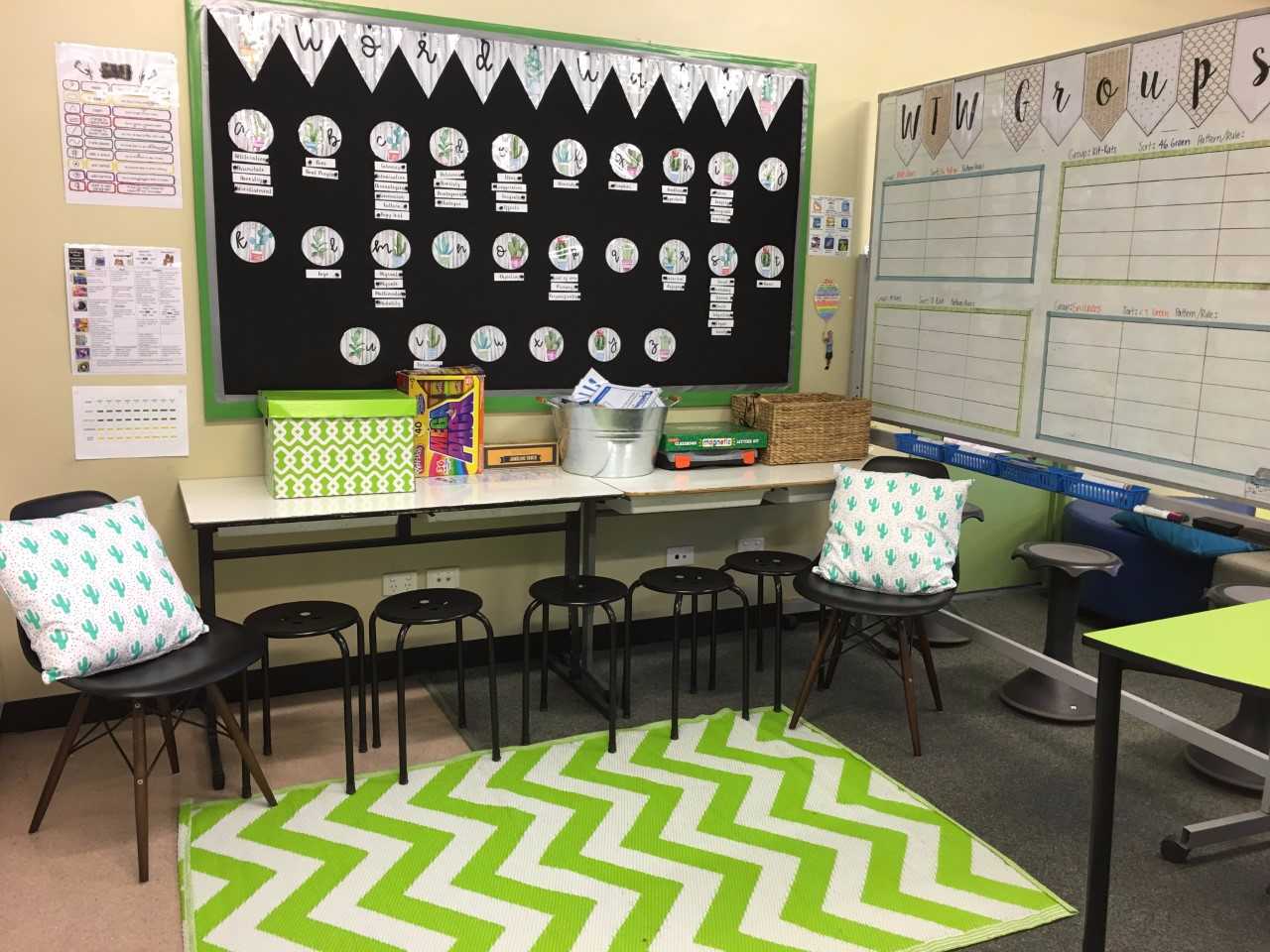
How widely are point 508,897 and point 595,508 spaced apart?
4.63ft

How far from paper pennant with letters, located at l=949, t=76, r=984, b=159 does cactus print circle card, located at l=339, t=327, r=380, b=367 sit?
2.04 meters

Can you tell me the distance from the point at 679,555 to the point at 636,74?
1786 millimetres

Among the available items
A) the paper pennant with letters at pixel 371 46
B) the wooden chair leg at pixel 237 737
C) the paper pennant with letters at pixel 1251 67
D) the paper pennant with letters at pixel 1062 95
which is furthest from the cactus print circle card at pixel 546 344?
the paper pennant with letters at pixel 1251 67

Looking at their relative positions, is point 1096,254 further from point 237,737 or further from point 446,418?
point 237,737

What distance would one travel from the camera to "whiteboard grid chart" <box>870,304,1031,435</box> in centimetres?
336

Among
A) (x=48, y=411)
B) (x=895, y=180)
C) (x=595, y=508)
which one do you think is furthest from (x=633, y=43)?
(x=48, y=411)

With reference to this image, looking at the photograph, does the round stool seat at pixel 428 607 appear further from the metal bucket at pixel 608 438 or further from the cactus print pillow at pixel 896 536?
the cactus print pillow at pixel 896 536

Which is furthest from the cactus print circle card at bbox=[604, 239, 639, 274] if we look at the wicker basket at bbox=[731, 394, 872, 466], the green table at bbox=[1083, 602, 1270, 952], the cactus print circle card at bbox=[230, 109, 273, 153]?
the green table at bbox=[1083, 602, 1270, 952]

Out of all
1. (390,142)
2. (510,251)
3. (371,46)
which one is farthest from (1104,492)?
(371,46)

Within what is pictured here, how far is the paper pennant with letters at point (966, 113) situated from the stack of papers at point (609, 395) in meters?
1.31

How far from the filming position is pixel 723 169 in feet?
13.0

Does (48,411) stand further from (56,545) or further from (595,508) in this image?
(595,508)

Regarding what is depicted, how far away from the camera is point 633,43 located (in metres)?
3.70

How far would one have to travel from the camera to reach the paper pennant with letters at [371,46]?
331 centimetres
